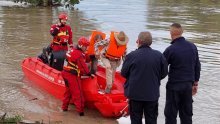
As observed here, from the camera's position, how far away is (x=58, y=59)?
36.0ft

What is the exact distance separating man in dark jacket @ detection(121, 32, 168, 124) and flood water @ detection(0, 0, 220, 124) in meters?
2.22

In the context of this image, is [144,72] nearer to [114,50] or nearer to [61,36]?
[114,50]

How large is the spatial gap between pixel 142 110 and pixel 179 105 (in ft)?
2.37

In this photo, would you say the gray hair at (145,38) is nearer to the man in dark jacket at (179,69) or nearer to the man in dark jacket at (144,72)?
the man in dark jacket at (144,72)

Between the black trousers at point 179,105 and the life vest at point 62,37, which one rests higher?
the life vest at point 62,37

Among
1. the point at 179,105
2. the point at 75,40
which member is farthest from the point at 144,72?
the point at 75,40

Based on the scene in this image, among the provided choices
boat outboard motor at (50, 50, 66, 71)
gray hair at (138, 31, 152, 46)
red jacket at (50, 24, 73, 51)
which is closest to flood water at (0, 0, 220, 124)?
boat outboard motor at (50, 50, 66, 71)

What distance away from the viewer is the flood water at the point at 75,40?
9.59m

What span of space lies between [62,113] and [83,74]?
95cm

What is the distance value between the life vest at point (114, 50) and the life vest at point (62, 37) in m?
1.93

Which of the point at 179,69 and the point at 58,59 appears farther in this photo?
the point at 58,59

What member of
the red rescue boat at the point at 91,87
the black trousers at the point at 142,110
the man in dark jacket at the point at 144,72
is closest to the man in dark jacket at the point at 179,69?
the man in dark jacket at the point at 144,72

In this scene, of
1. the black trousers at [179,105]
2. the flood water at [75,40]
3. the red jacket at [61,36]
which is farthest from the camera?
the red jacket at [61,36]

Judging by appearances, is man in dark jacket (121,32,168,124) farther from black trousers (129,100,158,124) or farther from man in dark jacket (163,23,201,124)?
man in dark jacket (163,23,201,124)
